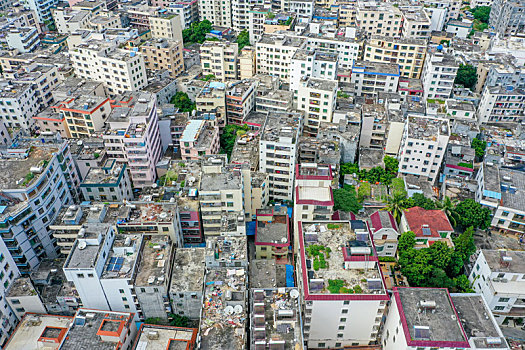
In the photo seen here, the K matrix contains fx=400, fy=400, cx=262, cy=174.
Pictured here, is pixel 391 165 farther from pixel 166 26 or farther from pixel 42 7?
pixel 42 7

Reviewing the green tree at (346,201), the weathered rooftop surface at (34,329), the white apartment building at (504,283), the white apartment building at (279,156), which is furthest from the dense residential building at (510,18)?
the weathered rooftop surface at (34,329)

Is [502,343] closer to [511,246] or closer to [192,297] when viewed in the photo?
[511,246]

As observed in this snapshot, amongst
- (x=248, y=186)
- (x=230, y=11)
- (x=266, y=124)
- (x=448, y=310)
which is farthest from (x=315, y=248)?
(x=230, y=11)

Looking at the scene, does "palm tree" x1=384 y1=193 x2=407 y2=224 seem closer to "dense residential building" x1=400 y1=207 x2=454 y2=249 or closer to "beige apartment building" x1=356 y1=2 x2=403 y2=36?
"dense residential building" x1=400 y1=207 x2=454 y2=249

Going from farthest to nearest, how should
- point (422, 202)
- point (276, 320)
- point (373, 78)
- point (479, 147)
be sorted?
point (373, 78), point (479, 147), point (422, 202), point (276, 320)

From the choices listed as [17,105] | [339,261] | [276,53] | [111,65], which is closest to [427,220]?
[339,261]

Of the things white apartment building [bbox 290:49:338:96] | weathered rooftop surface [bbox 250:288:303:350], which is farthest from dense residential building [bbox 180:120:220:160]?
weathered rooftop surface [bbox 250:288:303:350]
